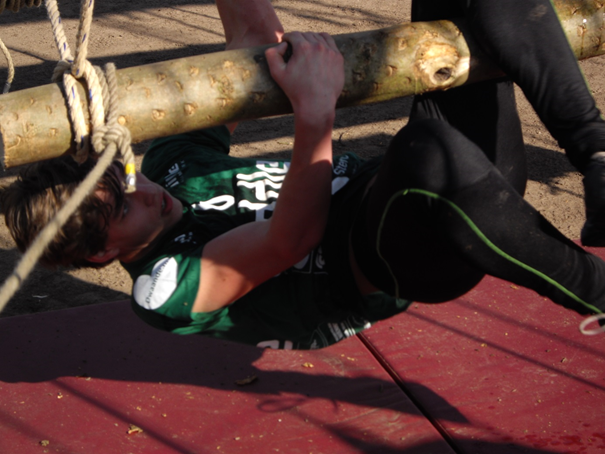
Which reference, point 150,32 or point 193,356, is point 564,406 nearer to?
point 193,356

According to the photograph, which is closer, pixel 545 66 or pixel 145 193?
pixel 545 66

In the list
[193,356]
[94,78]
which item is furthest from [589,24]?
[193,356]

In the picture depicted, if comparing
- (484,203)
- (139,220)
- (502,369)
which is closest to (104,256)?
(139,220)

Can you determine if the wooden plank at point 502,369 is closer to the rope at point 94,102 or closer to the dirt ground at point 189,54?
the dirt ground at point 189,54

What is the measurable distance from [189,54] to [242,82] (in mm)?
3864

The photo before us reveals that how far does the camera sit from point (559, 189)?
12.7 feet

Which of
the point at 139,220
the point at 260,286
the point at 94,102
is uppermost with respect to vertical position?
the point at 94,102

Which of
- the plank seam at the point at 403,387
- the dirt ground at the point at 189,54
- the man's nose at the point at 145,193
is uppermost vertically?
the man's nose at the point at 145,193

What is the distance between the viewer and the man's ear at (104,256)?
1.69 meters

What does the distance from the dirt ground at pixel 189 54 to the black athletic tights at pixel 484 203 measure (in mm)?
1866

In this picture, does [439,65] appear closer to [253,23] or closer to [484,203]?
[484,203]

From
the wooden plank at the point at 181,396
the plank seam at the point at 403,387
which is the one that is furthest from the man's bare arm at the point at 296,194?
the plank seam at the point at 403,387

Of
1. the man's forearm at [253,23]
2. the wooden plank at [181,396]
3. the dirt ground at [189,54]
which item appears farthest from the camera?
the dirt ground at [189,54]

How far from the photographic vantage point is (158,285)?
62.7 inches
